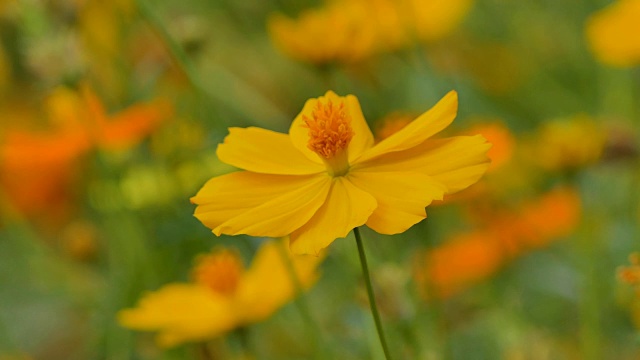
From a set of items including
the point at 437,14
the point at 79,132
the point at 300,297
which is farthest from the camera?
the point at 437,14

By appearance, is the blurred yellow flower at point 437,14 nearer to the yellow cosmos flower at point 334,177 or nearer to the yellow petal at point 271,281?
the yellow petal at point 271,281

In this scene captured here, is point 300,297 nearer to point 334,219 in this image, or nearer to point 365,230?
point 334,219

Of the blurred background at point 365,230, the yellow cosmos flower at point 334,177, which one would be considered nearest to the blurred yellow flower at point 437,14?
the blurred background at point 365,230

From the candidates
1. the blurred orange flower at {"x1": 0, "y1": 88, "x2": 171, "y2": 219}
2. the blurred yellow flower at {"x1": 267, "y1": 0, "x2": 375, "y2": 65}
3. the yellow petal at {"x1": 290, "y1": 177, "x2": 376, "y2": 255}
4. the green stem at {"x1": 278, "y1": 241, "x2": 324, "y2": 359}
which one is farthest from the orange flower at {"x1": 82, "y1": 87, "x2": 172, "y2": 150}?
the yellow petal at {"x1": 290, "y1": 177, "x2": 376, "y2": 255}

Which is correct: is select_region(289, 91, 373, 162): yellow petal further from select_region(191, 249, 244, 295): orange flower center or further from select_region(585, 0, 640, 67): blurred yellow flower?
select_region(585, 0, 640, 67): blurred yellow flower

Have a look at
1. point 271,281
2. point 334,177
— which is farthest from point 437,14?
point 334,177

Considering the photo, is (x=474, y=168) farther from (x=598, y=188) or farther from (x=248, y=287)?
(x=598, y=188)
